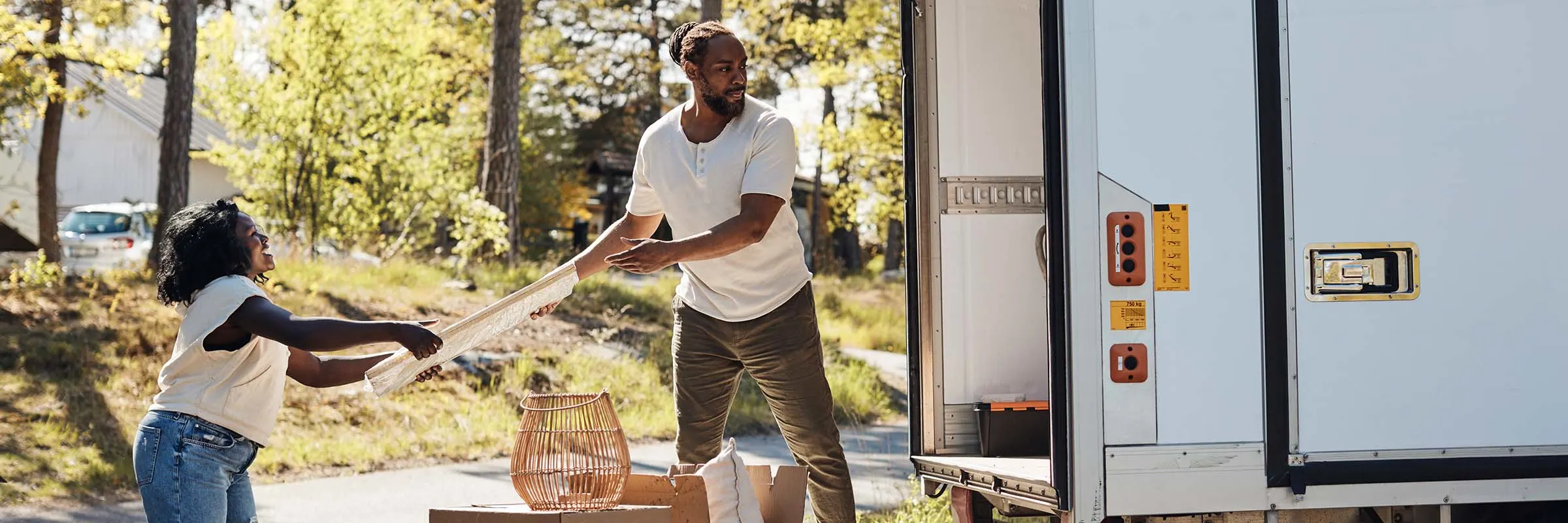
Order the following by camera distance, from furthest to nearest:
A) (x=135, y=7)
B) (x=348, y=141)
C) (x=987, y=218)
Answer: (x=348, y=141)
(x=135, y=7)
(x=987, y=218)

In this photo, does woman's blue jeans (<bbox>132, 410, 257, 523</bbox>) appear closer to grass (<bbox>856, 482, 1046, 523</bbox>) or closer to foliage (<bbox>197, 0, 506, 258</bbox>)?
grass (<bbox>856, 482, 1046, 523</bbox>)

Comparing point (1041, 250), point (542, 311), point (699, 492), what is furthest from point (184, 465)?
point (1041, 250)

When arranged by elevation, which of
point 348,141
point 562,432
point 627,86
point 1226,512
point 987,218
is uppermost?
point 627,86

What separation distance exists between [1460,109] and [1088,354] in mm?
1155

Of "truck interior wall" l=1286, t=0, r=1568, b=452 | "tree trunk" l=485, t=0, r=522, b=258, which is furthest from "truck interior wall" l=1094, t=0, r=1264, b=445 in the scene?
"tree trunk" l=485, t=0, r=522, b=258

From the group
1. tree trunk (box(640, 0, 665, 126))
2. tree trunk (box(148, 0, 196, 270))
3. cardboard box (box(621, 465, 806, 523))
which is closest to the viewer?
cardboard box (box(621, 465, 806, 523))

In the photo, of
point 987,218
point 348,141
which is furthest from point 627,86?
point 987,218

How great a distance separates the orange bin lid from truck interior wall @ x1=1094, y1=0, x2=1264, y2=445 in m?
1.09

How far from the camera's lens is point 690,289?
4523 mm

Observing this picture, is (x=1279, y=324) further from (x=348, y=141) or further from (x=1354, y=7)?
(x=348, y=141)

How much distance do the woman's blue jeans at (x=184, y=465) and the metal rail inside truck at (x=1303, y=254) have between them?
6.99 feet

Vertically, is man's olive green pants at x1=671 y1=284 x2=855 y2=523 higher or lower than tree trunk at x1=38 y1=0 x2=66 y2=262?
lower

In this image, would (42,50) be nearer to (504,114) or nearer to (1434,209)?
(504,114)

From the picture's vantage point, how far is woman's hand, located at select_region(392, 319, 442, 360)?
3.62 m
